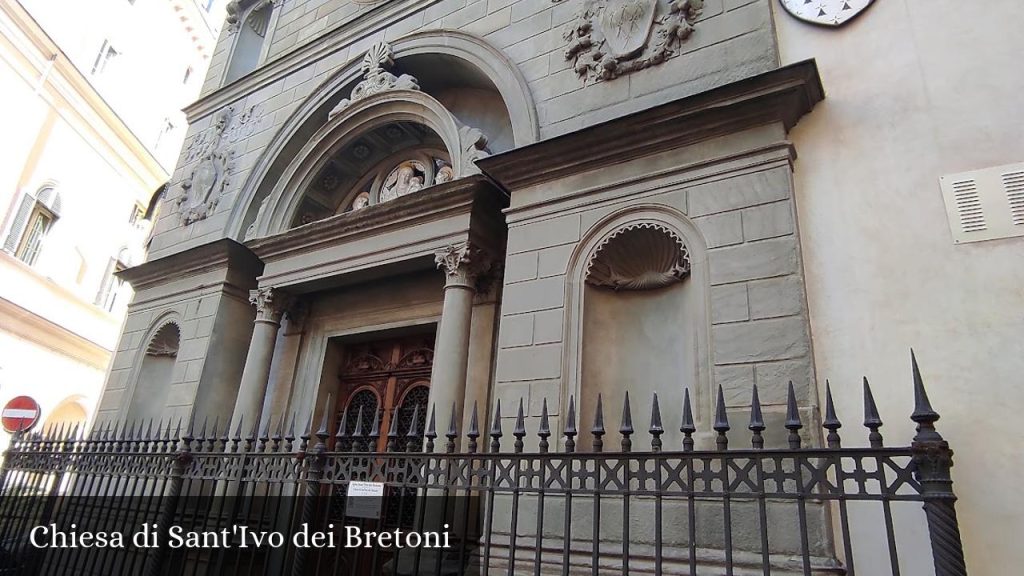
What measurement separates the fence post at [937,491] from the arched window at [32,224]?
768 inches

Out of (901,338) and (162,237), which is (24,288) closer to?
(162,237)

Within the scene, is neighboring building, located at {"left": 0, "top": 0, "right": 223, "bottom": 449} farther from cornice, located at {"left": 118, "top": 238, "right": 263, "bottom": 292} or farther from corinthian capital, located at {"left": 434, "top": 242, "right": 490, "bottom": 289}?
corinthian capital, located at {"left": 434, "top": 242, "right": 490, "bottom": 289}

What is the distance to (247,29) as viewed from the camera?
1386 cm

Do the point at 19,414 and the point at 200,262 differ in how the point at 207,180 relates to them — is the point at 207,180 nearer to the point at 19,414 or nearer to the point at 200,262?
the point at 200,262

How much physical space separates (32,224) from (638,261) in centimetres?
1787

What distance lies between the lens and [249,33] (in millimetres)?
13898

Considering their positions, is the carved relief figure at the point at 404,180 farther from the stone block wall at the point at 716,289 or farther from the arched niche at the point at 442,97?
the stone block wall at the point at 716,289

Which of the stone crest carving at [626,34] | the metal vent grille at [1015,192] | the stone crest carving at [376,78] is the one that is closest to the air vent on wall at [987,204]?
the metal vent grille at [1015,192]

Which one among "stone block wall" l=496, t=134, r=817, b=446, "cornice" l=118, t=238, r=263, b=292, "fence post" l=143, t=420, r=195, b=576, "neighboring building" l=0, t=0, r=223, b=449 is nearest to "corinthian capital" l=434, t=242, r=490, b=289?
"stone block wall" l=496, t=134, r=817, b=446

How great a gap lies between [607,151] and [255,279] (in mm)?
6570

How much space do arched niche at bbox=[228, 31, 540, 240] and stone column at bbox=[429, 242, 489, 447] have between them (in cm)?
147

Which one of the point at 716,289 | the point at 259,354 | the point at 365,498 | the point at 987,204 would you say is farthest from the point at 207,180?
the point at 987,204

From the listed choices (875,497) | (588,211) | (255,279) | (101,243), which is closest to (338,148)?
(255,279)

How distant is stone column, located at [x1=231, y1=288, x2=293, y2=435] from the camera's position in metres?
8.52
